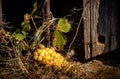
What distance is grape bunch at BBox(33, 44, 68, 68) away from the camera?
3307 mm

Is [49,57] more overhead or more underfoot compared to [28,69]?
more overhead

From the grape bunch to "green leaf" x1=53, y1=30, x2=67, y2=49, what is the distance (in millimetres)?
80

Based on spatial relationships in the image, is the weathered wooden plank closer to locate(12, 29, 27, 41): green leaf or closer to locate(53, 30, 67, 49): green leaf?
locate(53, 30, 67, 49): green leaf

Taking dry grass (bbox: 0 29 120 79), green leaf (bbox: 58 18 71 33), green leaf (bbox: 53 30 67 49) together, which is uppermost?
green leaf (bbox: 58 18 71 33)

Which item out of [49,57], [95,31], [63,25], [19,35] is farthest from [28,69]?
[95,31]

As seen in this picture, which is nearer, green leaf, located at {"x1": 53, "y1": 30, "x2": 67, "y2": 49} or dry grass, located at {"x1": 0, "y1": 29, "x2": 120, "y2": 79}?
dry grass, located at {"x1": 0, "y1": 29, "x2": 120, "y2": 79}

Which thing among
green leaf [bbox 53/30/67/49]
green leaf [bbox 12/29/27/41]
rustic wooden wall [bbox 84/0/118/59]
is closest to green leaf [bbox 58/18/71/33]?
green leaf [bbox 53/30/67/49]

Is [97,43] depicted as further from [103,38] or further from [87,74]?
[87,74]

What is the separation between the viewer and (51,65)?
3352mm

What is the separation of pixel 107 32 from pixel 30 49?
894mm

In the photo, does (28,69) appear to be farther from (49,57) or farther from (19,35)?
(19,35)

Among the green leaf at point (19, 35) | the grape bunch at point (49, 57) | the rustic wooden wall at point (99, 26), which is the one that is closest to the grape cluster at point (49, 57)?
the grape bunch at point (49, 57)

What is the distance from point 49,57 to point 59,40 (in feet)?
0.72

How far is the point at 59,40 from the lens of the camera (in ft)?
11.2
